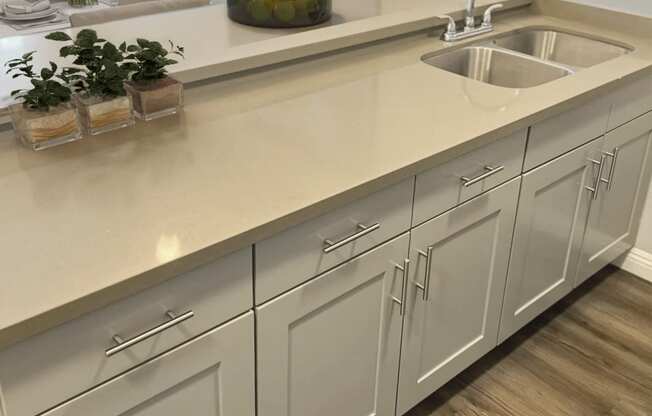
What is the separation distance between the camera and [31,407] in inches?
40.7

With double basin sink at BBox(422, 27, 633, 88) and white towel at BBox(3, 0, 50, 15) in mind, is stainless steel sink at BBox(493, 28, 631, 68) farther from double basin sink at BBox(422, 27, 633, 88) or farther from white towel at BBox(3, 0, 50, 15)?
white towel at BBox(3, 0, 50, 15)

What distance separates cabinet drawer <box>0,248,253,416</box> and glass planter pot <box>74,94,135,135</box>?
1.60 ft

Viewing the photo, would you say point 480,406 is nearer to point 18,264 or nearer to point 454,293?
point 454,293

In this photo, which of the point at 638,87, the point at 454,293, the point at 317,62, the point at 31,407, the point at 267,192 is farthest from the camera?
the point at 638,87

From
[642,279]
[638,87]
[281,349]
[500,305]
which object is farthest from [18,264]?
[642,279]

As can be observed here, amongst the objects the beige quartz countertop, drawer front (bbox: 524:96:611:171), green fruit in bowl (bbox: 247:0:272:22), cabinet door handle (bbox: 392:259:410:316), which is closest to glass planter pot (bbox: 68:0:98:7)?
green fruit in bowl (bbox: 247:0:272:22)

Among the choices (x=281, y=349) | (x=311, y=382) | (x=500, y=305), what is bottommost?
(x=500, y=305)

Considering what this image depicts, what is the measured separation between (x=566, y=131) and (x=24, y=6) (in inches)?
114

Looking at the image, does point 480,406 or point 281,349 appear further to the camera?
point 480,406

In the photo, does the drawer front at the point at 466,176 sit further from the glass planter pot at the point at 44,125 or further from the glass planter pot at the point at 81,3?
the glass planter pot at the point at 81,3

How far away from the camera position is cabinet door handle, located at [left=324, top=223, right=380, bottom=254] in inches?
54.2

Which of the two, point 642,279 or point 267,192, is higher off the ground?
point 267,192

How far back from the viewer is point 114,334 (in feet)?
3.59

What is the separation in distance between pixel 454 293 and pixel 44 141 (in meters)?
1.03
